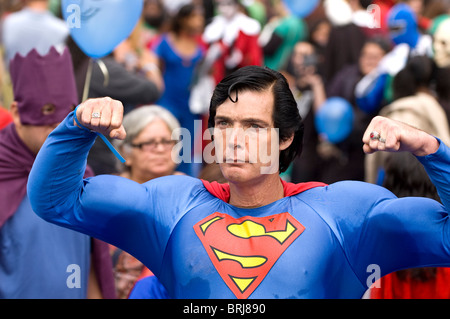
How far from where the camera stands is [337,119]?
6551 mm

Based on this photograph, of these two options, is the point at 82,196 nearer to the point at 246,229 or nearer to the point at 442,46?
the point at 246,229

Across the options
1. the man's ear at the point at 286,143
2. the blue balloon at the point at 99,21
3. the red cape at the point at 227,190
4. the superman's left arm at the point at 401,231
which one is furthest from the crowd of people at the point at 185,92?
the man's ear at the point at 286,143

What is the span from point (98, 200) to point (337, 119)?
423 cm

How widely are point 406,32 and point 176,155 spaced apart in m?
3.30

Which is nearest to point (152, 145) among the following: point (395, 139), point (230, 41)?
→ point (395, 139)

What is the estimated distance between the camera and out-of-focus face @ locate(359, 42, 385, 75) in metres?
6.74

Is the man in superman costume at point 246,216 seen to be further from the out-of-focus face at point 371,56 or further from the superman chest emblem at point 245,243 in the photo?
the out-of-focus face at point 371,56

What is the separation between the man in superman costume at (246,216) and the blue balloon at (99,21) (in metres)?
0.84

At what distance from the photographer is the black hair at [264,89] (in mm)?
2670

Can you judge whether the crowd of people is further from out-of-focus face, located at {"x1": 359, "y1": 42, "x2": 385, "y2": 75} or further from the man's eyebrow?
the man's eyebrow

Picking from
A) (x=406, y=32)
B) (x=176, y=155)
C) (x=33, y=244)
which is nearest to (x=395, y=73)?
(x=406, y=32)

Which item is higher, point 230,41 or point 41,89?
point 230,41

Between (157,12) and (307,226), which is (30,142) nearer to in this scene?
(307,226)

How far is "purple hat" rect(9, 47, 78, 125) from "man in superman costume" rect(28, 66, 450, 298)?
101 cm
